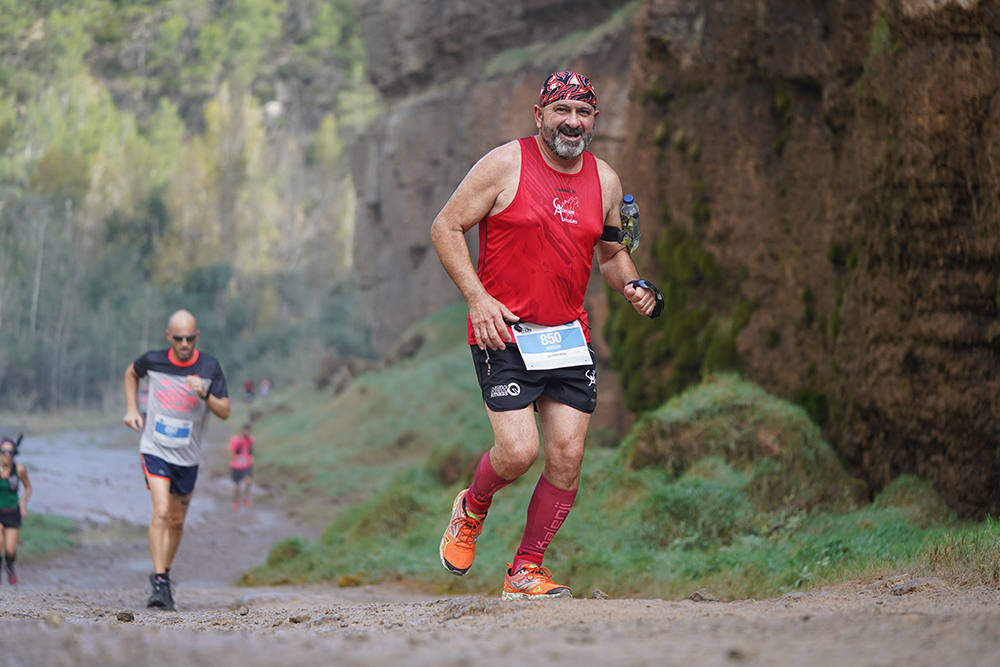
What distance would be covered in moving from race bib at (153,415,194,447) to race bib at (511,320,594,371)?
3.29m

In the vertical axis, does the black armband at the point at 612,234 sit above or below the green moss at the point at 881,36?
below

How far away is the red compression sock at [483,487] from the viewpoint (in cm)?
515

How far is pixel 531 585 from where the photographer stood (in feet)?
17.2

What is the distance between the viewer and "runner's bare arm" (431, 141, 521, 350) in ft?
16.1

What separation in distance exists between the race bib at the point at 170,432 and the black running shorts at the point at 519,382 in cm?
309

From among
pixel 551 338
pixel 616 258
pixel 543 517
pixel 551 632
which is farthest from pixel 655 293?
pixel 551 632

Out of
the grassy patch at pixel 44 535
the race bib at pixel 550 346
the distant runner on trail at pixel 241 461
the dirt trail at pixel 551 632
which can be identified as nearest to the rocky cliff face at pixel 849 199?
the dirt trail at pixel 551 632

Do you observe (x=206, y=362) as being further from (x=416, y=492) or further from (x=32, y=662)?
(x=416, y=492)

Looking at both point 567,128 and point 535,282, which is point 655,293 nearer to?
point 535,282

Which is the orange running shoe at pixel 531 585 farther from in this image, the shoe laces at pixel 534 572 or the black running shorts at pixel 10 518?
the black running shorts at pixel 10 518

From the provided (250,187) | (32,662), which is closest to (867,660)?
(32,662)

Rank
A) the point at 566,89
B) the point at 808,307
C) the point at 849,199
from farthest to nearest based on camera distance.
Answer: the point at 808,307, the point at 849,199, the point at 566,89

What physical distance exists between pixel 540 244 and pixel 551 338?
40cm

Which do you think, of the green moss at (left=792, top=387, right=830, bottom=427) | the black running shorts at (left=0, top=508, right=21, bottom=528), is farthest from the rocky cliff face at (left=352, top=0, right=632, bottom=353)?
the black running shorts at (left=0, top=508, right=21, bottom=528)
